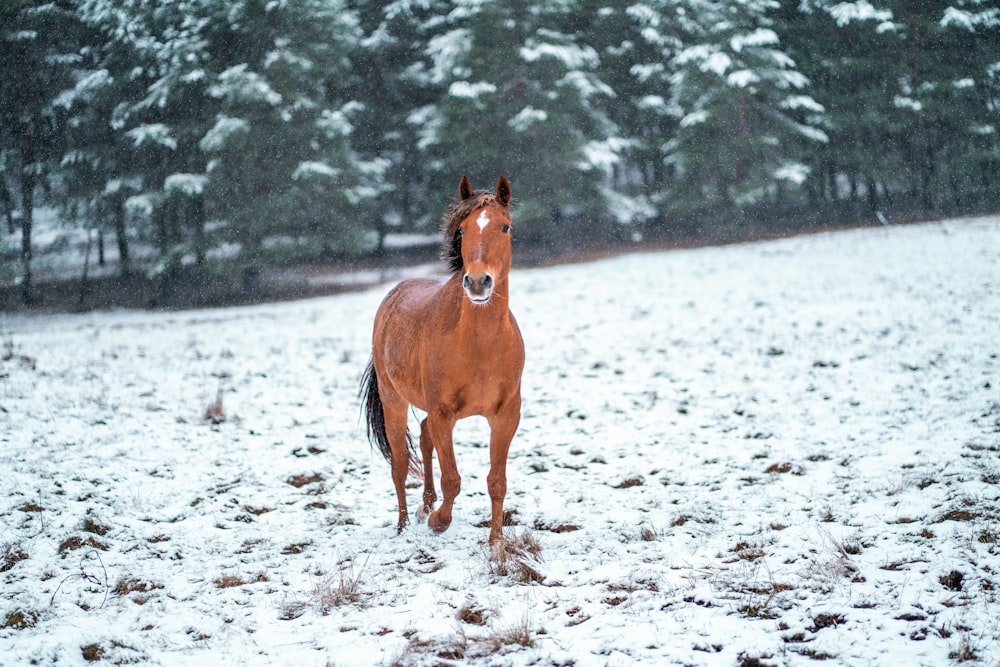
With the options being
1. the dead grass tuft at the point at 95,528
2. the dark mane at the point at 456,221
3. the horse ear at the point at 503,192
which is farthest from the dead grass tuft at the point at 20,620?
the horse ear at the point at 503,192

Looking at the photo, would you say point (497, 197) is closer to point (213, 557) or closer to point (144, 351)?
point (213, 557)

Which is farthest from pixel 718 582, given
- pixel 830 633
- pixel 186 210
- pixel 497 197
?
pixel 186 210

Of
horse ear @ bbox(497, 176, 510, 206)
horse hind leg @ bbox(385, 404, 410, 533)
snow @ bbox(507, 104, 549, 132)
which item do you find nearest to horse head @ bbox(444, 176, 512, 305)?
horse ear @ bbox(497, 176, 510, 206)

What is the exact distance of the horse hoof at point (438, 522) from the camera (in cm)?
480

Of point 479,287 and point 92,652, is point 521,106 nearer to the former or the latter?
point 479,287

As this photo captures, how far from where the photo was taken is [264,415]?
8242 mm

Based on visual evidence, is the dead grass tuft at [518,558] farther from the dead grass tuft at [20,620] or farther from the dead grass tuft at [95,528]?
the dead grass tuft at [95,528]

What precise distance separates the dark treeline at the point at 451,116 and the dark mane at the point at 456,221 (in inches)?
658

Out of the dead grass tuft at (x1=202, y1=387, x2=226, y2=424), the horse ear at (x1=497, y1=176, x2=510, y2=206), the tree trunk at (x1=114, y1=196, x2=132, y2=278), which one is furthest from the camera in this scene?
the tree trunk at (x1=114, y1=196, x2=132, y2=278)

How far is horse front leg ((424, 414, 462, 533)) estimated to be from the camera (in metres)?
4.48

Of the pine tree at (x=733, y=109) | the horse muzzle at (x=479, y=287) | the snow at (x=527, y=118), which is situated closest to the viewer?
the horse muzzle at (x=479, y=287)

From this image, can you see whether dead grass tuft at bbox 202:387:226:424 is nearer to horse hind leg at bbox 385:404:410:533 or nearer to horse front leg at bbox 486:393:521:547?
horse hind leg at bbox 385:404:410:533

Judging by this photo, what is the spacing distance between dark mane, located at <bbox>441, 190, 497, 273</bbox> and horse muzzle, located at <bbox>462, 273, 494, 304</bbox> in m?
0.52

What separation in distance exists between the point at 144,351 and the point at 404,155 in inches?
599
